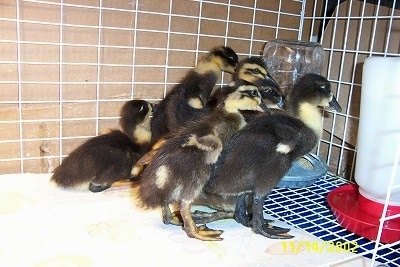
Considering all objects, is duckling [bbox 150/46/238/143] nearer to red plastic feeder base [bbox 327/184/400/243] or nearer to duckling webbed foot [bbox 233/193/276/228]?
duckling webbed foot [bbox 233/193/276/228]

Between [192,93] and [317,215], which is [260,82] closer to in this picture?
[192,93]

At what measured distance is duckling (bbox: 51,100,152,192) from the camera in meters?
1.28

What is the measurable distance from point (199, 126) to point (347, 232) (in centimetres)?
55

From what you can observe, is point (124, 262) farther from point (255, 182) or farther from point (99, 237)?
point (255, 182)

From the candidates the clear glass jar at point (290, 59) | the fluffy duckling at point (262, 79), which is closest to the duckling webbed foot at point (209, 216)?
the fluffy duckling at point (262, 79)

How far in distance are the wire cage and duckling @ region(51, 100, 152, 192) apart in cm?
16

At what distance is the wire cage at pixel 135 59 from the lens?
4.39 feet

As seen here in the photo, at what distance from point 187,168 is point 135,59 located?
0.65m

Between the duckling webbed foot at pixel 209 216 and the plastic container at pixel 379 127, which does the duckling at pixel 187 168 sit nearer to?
the duckling webbed foot at pixel 209 216

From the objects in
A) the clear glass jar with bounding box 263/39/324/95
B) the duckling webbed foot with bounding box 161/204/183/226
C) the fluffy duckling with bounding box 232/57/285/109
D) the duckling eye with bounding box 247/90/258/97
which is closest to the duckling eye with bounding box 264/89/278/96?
the fluffy duckling with bounding box 232/57/285/109

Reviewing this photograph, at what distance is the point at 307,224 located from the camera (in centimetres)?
123

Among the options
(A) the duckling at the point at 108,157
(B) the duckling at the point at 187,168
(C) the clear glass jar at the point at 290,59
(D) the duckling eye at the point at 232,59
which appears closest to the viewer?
(B) the duckling at the point at 187,168

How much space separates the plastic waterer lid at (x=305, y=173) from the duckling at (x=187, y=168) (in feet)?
1.38

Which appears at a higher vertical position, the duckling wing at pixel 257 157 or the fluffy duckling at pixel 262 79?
the fluffy duckling at pixel 262 79
